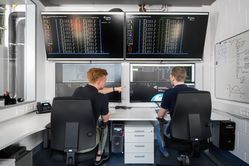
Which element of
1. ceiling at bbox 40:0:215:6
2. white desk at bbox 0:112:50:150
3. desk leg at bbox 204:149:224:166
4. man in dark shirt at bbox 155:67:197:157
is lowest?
desk leg at bbox 204:149:224:166

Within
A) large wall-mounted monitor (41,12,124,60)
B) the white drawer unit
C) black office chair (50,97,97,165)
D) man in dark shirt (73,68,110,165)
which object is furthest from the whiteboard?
black office chair (50,97,97,165)

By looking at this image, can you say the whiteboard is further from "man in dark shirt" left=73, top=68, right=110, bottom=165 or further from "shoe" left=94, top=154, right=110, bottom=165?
"shoe" left=94, top=154, right=110, bottom=165

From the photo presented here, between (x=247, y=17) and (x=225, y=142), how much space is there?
1531 mm

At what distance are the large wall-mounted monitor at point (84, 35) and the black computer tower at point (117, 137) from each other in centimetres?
106

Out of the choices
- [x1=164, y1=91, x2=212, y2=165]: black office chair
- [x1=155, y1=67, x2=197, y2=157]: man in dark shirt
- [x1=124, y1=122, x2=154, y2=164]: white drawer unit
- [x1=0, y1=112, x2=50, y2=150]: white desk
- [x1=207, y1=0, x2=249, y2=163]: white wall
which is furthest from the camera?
[x1=124, y1=122, x2=154, y2=164]: white drawer unit

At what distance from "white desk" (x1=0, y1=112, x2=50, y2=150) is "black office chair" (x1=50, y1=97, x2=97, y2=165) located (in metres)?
0.27

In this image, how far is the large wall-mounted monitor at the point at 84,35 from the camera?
9.19 ft

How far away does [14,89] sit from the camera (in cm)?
264

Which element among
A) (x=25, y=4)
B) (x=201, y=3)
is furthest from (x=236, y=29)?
(x=25, y=4)

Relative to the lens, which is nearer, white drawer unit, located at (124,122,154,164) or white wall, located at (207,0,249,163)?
white wall, located at (207,0,249,163)

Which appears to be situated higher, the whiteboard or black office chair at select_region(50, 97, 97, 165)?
the whiteboard

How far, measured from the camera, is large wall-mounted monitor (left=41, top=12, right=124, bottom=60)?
110 inches

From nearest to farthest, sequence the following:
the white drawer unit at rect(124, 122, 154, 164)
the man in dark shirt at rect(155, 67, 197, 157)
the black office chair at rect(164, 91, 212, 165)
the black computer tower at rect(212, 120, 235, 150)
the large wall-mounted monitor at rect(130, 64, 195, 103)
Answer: the black office chair at rect(164, 91, 212, 165) < the man in dark shirt at rect(155, 67, 197, 157) < the black computer tower at rect(212, 120, 235, 150) < the white drawer unit at rect(124, 122, 154, 164) < the large wall-mounted monitor at rect(130, 64, 195, 103)

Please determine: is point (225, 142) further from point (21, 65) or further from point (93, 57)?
point (21, 65)
